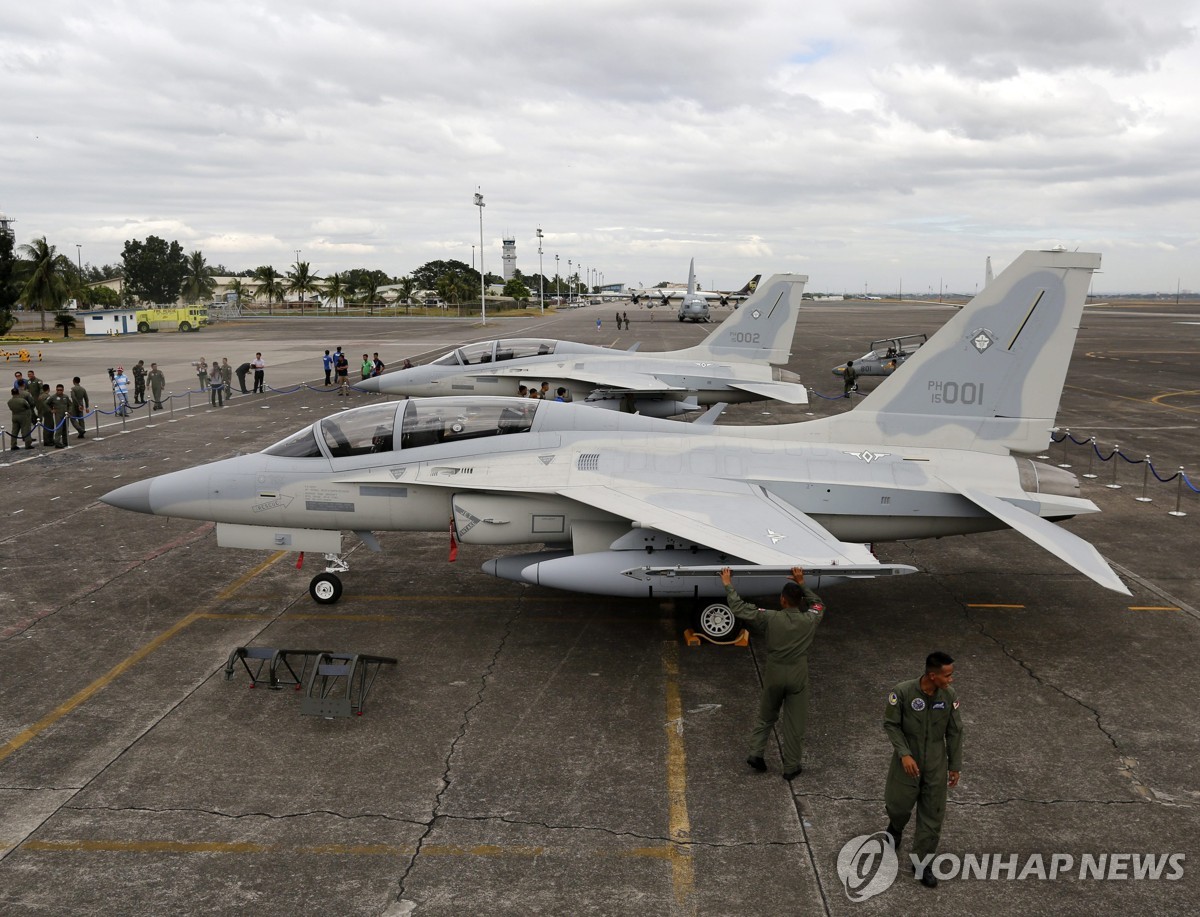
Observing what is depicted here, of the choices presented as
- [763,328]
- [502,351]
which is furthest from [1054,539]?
[502,351]

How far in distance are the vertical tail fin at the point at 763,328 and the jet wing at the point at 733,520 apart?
1477 centimetres

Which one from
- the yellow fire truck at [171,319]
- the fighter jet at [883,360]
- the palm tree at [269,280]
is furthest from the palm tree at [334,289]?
the fighter jet at [883,360]

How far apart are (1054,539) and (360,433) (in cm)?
780

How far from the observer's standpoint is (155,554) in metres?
12.5

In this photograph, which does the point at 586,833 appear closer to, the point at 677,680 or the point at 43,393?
the point at 677,680

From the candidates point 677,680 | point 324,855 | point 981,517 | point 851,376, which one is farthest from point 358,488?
point 851,376

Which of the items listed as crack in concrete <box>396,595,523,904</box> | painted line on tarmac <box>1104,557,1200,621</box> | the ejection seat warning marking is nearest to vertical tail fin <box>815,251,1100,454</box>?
painted line on tarmac <box>1104,557,1200,621</box>

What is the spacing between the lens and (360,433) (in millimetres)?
10227

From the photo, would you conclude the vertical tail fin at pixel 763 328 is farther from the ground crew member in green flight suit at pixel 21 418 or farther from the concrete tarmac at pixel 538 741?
the ground crew member in green flight suit at pixel 21 418

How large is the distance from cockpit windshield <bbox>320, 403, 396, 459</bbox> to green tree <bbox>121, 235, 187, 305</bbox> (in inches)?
5195

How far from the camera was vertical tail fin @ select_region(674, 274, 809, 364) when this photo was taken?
24.0 meters

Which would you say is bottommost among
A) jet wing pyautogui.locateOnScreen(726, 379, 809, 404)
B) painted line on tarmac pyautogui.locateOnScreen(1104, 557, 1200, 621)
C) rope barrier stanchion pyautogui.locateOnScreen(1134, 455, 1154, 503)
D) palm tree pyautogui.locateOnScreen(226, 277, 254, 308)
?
painted line on tarmac pyautogui.locateOnScreen(1104, 557, 1200, 621)

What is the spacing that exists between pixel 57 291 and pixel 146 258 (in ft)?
187

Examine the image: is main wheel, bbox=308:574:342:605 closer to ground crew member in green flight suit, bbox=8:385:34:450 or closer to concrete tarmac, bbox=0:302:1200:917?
concrete tarmac, bbox=0:302:1200:917
